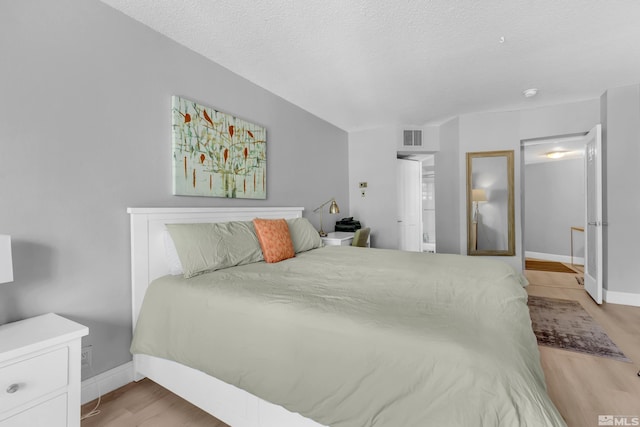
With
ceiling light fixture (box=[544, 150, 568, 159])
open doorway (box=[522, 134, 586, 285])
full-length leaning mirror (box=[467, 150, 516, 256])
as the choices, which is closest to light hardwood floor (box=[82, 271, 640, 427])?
full-length leaning mirror (box=[467, 150, 516, 256])

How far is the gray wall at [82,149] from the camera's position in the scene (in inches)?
61.1

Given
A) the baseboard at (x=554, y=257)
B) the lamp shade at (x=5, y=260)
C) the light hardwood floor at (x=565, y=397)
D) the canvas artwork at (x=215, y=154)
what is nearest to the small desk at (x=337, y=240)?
the canvas artwork at (x=215, y=154)

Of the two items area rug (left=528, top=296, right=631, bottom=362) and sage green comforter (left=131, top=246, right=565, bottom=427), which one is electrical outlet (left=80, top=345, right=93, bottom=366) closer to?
sage green comforter (left=131, top=246, right=565, bottom=427)

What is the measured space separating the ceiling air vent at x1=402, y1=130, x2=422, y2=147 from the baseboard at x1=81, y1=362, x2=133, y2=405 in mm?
4417

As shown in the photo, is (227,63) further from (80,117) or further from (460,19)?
(460,19)

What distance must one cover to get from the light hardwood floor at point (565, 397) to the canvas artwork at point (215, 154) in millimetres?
1382

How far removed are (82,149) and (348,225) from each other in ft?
10.6

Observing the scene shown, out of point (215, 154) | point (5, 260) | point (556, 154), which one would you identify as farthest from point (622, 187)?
point (5, 260)

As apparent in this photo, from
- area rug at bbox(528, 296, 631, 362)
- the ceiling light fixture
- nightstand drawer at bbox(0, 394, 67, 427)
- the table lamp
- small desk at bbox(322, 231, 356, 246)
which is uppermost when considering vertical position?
the ceiling light fixture

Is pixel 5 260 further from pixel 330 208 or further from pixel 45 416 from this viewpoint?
pixel 330 208

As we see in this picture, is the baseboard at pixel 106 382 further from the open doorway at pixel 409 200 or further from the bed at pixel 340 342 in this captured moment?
the open doorway at pixel 409 200

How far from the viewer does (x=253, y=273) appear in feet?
6.40

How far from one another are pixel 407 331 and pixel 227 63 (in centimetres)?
264

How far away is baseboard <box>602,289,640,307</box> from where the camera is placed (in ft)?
10.8
